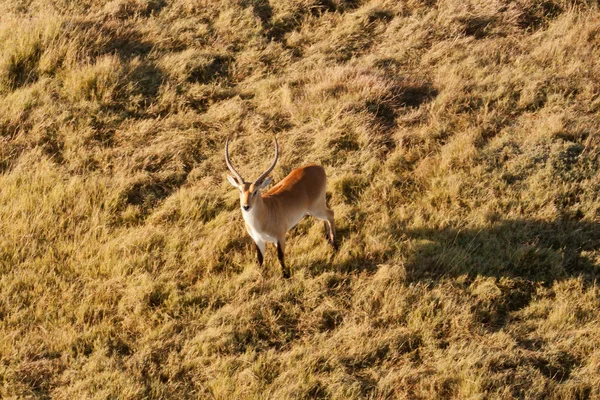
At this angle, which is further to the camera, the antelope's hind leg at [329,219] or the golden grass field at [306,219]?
the antelope's hind leg at [329,219]

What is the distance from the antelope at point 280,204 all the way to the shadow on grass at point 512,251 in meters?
1.24

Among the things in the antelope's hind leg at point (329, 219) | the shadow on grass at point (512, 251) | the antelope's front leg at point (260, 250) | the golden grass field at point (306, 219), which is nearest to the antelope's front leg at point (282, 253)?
the golden grass field at point (306, 219)

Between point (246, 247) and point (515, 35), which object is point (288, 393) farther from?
point (515, 35)

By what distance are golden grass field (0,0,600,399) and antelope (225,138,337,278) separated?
1.17ft

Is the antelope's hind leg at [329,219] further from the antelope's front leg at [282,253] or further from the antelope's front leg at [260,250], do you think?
the antelope's front leg at [260,250]

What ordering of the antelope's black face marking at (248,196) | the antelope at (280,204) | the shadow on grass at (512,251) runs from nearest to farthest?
the antelope's black face marking at (248,196) → the antelope at (280,204) → the shadow on grass at (512,251)

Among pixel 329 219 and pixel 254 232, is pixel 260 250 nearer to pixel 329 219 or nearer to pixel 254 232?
pixel 254 232

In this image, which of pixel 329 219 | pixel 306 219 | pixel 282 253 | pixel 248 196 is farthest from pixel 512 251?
pixel 248 196

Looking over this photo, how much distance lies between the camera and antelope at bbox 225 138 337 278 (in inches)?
274

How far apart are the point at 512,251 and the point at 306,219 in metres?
2.73

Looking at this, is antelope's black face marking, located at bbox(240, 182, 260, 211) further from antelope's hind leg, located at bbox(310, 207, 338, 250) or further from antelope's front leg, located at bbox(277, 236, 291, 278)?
antelope's hind leg, located at bbox(310, 207, 338, 250)

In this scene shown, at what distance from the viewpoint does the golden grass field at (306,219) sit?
641cm

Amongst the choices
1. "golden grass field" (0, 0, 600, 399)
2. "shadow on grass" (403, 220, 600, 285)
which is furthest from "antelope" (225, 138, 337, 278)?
"shadow on grass" (403, 220, 600, 285)

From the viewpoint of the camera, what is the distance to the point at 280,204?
294 inches
